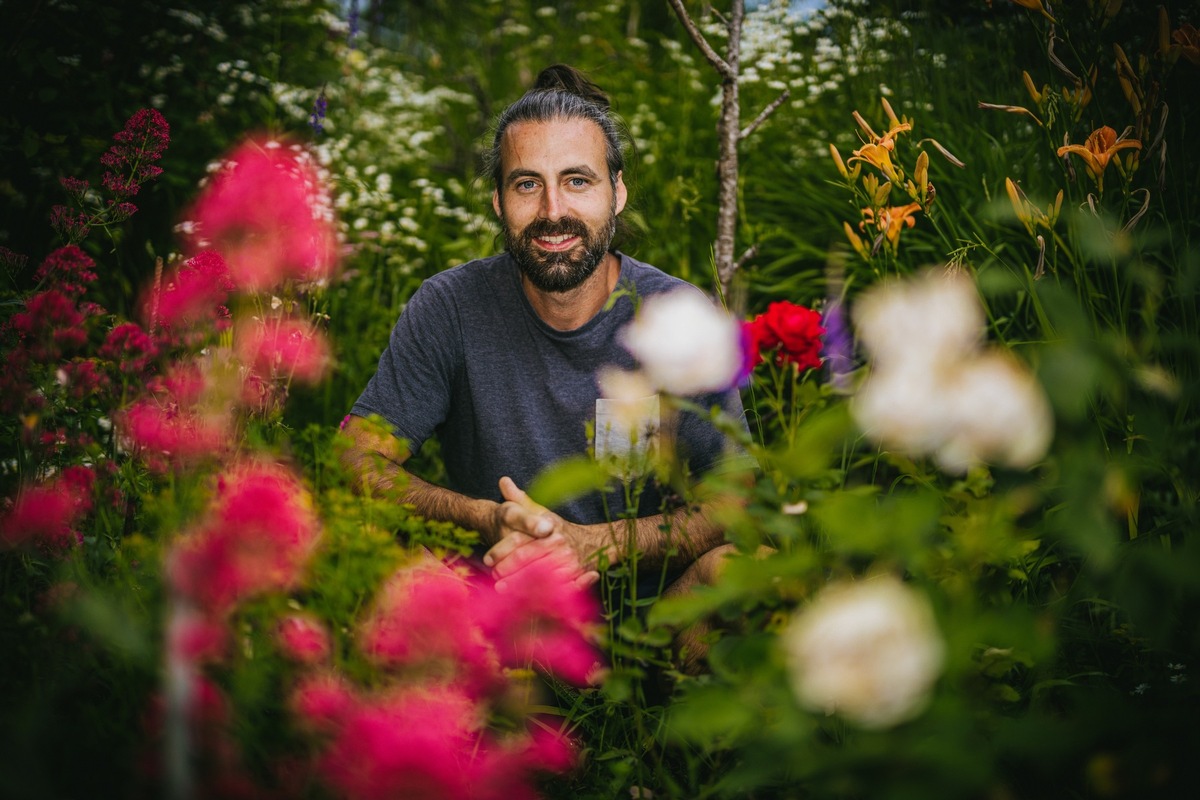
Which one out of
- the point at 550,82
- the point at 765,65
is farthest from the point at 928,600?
the point at 765,65

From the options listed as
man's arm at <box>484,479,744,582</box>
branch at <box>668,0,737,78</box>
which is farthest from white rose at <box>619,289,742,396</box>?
branch at <box>668,0,737,78</box>

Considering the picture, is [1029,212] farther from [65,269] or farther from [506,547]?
[65,269]

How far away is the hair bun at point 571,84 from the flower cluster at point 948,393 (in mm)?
1663

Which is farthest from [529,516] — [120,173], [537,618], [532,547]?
[120,173]

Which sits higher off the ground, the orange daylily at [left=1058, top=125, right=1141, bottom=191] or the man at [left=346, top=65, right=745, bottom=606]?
the orange daylily at [left=1058, top=125, right=1141, bottom=191]

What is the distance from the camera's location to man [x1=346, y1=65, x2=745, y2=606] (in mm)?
1908

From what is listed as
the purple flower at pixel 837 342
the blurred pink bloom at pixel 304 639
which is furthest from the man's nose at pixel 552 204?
the blurred pink bloom at pixel 304 639

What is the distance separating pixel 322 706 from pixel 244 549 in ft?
0.63

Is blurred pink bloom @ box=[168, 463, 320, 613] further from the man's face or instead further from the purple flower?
the purple flower

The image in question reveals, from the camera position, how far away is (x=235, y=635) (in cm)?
94

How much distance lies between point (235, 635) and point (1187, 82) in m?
2.21

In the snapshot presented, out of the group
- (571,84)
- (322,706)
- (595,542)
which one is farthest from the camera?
(571,84)

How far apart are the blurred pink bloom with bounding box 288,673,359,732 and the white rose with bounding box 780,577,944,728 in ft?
1.69

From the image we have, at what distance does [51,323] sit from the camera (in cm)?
124
